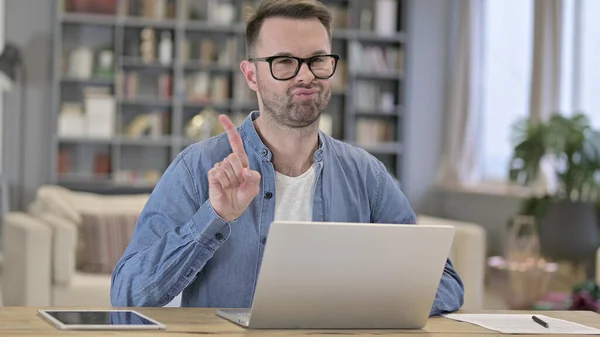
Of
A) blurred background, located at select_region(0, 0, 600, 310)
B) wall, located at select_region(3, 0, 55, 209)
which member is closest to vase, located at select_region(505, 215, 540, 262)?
blurred background, located at select_region(0, 0, 600, 310)

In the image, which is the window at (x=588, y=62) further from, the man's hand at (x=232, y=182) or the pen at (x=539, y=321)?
the man's hand at (x=232, y=182)

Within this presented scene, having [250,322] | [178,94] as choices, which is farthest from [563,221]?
[250,322]

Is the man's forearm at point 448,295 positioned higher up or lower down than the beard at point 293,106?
lower down

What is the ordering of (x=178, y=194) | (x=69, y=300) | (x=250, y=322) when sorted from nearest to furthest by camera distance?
(x=250, y=322)
(x=178, y=194)
(x=69, y=300)

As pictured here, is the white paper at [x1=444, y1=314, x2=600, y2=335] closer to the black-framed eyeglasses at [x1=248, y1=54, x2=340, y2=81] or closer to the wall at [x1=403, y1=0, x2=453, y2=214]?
the black-framed eyeglasses at [x1=248, y1=54, x2=340, y2=81]

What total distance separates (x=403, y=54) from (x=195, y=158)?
7.72 metres

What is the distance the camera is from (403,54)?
32.5 ft

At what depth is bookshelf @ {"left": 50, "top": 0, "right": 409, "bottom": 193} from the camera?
29.8 ft

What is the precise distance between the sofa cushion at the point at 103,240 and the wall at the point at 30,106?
11.1 ft

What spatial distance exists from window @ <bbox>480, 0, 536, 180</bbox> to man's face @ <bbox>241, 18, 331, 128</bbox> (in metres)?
6.24

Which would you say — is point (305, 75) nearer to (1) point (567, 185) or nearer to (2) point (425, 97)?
(1) point (567, 185)

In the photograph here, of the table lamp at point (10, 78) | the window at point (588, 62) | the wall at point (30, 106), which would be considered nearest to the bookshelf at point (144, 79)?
the wall at point (30, 106)

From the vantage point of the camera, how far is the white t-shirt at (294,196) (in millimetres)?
2367

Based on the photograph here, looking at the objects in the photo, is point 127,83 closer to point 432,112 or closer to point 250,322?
point 432,112
